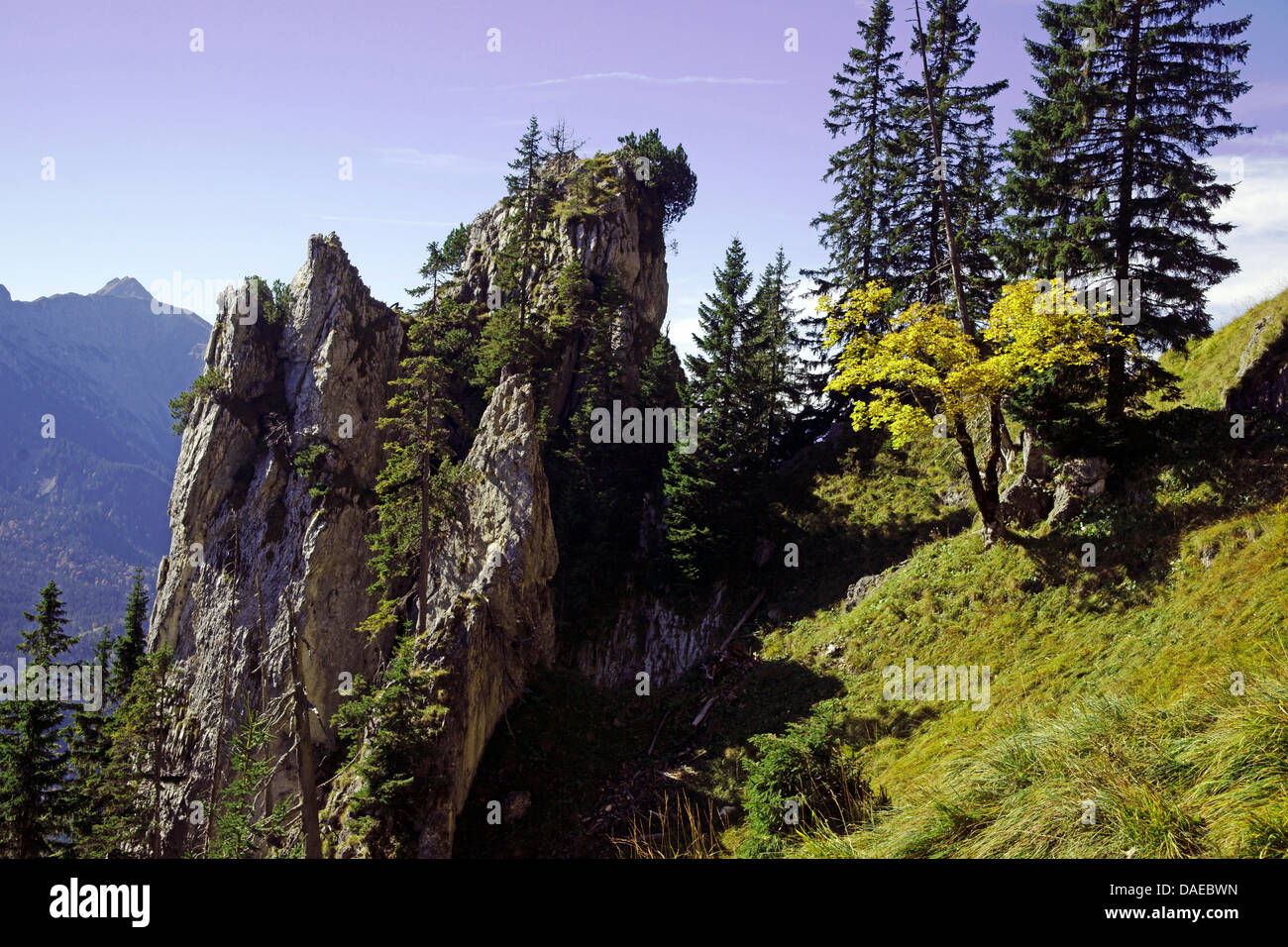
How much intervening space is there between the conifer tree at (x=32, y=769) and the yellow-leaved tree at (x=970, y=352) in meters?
32.6

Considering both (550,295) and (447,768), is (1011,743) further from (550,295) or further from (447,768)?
(550,295)

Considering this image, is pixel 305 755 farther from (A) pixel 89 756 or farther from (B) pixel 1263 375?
(A) pixel 89 756

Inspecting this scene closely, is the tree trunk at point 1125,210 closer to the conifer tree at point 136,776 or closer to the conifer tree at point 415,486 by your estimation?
the conifer tree at point 415,486

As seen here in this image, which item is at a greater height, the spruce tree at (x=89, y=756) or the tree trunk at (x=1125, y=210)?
the tree trunk at (x=1125, y=210)

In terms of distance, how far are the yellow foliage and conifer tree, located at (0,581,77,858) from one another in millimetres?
32627

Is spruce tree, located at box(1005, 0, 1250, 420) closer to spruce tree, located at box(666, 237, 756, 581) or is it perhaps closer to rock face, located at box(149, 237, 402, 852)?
spruce tree, located at box(666, 237, 756, 581)

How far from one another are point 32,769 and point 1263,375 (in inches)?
1765

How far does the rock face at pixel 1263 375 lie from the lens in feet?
61.2

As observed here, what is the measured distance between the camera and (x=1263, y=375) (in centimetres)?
1909

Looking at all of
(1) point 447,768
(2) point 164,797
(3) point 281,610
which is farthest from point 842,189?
(2) point 164,797

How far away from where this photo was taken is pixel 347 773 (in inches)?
866

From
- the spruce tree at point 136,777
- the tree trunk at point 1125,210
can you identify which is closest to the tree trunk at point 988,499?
the tree trunk at point 1125,210
